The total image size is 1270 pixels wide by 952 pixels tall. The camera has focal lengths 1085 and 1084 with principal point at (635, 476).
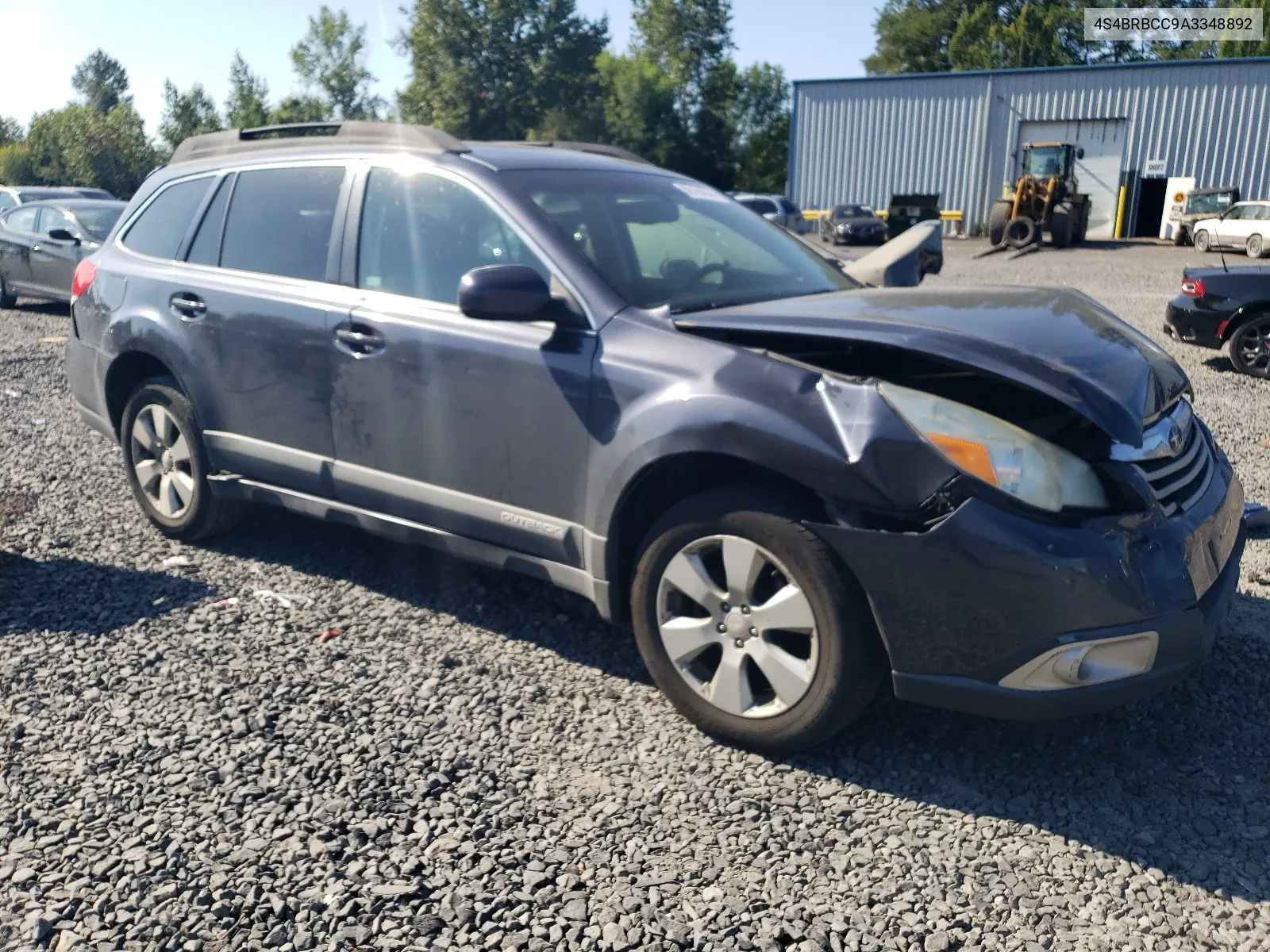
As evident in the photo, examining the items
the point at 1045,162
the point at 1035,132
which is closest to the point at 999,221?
the point at 1045,162

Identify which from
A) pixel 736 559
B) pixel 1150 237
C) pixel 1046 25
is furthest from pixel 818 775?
pixel 1046 25

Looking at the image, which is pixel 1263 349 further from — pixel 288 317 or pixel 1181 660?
pixel 288 317

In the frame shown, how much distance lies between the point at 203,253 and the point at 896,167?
37.2 m

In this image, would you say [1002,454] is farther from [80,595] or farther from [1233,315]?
[1233,315]

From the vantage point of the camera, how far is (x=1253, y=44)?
54875 mm

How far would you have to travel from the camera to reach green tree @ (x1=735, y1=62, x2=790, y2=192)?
71.4 meters

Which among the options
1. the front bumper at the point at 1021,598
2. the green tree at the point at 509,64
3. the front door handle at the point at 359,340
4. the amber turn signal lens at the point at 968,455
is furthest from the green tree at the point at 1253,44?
the amber turn signal lens at the point at 968,455

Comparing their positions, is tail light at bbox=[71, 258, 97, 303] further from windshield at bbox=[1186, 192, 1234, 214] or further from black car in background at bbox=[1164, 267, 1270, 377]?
windshield at bbox=[1186, 192, 1234, 214]

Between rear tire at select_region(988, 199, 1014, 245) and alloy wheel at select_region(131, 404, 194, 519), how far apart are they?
2799 cm

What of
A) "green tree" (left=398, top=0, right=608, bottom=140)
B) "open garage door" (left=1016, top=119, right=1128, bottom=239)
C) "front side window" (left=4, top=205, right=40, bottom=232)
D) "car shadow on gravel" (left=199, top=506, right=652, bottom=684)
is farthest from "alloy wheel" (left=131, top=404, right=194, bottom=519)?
"green tree" (left=398, top=0, right=608, bottom=140)

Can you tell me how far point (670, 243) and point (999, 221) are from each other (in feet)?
92.8

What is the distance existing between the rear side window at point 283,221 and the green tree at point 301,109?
277 feet

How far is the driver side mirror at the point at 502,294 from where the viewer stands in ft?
11.0

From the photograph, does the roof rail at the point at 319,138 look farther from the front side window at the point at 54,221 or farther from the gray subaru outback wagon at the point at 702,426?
the front side window at the point at 54,221
